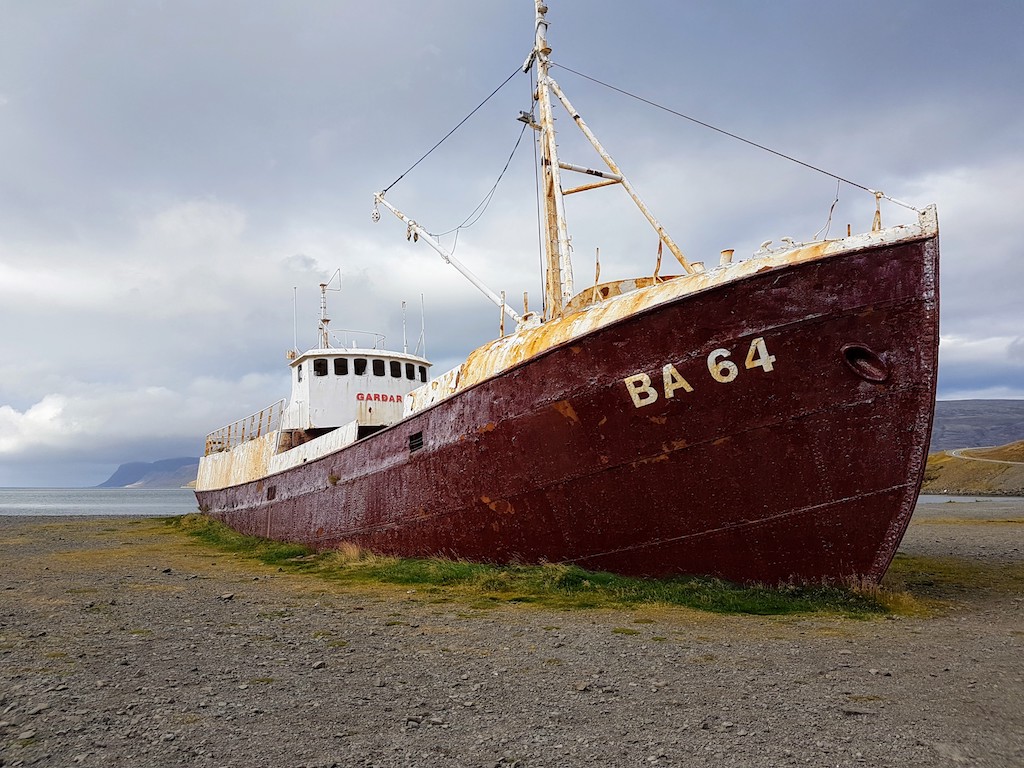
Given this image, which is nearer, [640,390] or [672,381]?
[672,381]

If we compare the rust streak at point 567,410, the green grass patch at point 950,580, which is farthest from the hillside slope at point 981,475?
the rust streak at point 567,410

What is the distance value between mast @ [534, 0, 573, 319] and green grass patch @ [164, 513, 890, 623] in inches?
142

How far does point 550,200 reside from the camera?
10.5 meters

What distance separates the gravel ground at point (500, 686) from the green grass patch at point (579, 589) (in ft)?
1.02

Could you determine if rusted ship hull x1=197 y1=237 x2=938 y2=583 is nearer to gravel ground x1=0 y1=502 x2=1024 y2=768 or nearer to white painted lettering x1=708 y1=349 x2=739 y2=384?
white painted lettering x1=708 y1=349 x2=739 y2=384

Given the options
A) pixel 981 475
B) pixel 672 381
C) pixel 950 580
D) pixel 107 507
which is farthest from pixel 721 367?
pixel 107 507

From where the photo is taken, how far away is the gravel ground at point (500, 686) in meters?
3.26

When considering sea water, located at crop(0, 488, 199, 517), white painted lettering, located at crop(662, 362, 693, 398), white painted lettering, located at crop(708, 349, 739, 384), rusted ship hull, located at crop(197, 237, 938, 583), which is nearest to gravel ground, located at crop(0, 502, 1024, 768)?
rusted ship hull, located at crop(197, 237, 938, 583)

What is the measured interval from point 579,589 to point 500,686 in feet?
9.96

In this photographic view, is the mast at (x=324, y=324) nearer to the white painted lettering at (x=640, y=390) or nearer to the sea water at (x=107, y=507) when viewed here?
the white painted lettering at (x=640, y=390)

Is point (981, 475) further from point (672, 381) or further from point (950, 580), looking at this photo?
point (672, 381)

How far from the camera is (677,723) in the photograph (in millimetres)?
3617

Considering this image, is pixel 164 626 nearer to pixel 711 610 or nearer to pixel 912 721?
pixel 711 610

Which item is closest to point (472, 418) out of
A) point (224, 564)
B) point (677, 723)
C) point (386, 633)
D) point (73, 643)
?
point (386, 633)
